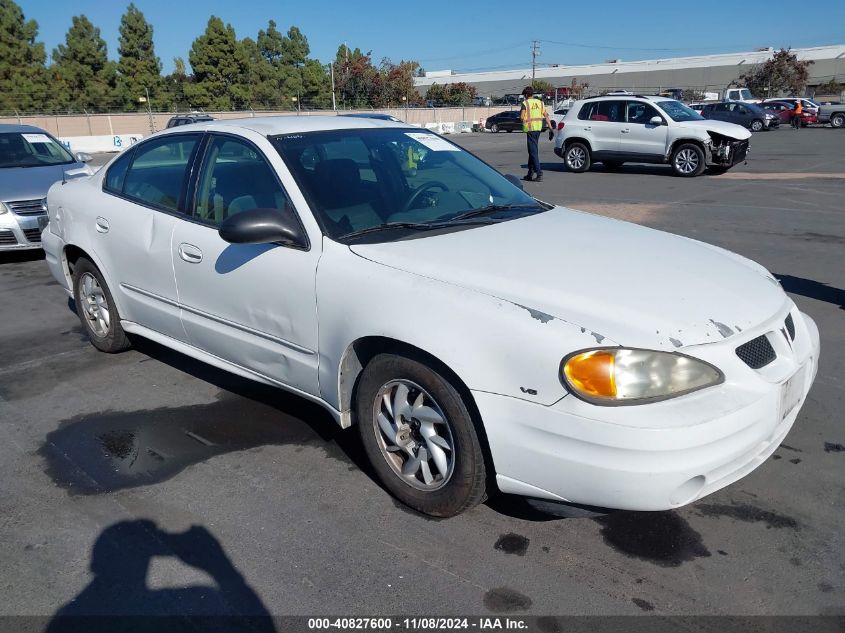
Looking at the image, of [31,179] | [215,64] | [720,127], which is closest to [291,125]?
[31,179]

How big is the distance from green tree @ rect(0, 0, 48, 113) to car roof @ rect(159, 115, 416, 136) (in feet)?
143

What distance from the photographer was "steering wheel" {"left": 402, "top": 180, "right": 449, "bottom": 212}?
11.9ft

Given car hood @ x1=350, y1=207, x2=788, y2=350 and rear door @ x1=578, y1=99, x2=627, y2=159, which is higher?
rear door @ x1=578, y1=99, x2=627, y2=159

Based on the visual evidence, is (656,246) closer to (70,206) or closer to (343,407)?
(343,407)

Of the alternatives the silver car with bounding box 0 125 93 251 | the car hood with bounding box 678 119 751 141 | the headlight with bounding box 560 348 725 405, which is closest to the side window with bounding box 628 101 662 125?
the car hood with bounding box 678 119 751 141

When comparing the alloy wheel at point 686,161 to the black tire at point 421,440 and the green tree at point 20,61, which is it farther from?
the green tree at point 20,61

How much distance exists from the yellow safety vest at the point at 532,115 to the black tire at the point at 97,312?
11429 millimetres

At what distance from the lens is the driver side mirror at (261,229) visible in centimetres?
316

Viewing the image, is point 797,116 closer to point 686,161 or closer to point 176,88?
point 686,161

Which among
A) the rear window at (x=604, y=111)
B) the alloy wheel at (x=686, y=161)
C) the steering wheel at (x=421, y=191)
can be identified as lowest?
the alloy wheel at (x=686, y=161)

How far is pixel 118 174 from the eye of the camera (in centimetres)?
471

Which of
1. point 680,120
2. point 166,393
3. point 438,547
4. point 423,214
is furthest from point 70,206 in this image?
point 680,120

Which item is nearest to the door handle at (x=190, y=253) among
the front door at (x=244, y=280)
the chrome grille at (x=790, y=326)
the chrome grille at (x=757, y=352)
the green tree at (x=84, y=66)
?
the front door at (x=244, y=280)

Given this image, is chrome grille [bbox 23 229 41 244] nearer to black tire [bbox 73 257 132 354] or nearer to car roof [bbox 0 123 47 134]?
car roof [bbox 0 123 47 134]
